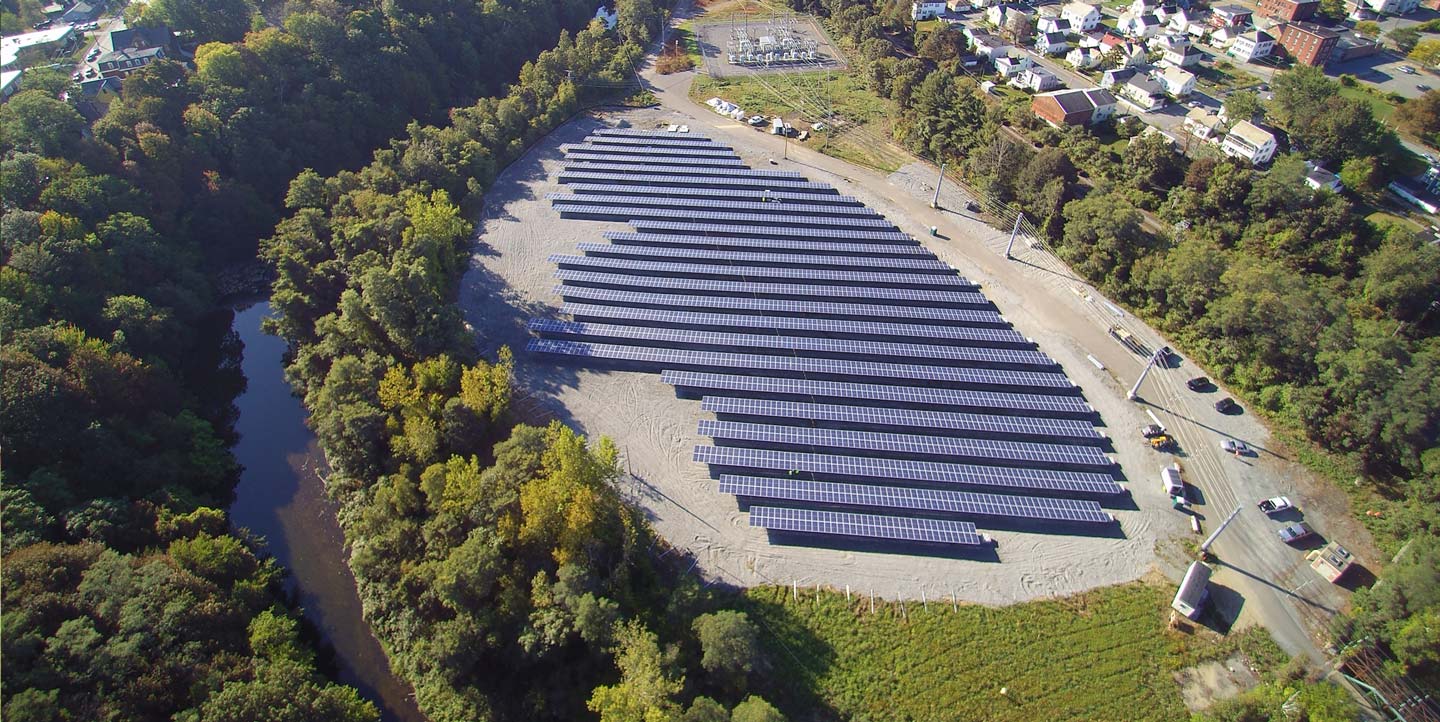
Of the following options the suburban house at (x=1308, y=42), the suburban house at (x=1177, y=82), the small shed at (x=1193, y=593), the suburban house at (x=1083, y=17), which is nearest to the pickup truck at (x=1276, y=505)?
the small shed at (x=1193, y=593)

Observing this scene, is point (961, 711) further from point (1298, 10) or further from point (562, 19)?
point (562, 19)

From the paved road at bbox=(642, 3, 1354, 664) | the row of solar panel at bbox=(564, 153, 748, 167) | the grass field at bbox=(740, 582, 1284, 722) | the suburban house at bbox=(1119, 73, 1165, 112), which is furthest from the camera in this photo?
the suburban house at bbox=(1119, 73, 1165, 112)

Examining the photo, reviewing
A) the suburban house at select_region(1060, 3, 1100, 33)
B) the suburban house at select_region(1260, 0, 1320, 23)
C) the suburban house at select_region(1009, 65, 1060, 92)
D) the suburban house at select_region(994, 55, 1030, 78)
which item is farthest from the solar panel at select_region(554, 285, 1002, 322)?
the suburban house at select_region(1260, 0, 1320, 23)

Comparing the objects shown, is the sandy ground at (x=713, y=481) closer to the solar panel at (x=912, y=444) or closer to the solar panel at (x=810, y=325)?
the solar panel at (x=912, y=444)

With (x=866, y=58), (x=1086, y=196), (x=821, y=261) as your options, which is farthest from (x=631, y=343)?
(x=866, y=58)

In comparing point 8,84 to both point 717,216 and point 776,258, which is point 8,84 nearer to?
point 717,216

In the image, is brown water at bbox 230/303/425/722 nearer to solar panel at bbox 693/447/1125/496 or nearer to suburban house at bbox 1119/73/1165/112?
solar panel at bbox 693/447/1125/496

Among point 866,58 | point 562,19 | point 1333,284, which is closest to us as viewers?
point 1333,284

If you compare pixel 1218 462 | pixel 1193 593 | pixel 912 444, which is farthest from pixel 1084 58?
pixel 1193 593
